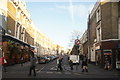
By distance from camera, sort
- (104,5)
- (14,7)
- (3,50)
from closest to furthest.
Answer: (104,5) → (3,50) → (14,7)

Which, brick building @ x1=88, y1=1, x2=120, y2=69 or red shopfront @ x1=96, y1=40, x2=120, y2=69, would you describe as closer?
red shopfront @ x1=96, y1=40, x2=120, y2=69

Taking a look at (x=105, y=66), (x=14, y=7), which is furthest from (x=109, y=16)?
(x=14, y=7)

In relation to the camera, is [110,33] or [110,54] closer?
[110,54]

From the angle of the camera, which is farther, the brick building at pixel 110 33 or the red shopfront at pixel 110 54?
the brick building at pixel 110 33

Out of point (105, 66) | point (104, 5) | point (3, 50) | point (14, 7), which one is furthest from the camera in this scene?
point (14, 7)

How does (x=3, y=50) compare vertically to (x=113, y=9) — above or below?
below

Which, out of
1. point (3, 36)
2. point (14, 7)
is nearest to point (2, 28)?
point (3, 36)

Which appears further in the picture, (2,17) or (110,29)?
(2,17)

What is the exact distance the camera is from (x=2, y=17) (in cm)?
3008

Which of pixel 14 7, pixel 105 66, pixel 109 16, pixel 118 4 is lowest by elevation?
pixel 105 66

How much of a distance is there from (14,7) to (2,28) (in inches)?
402

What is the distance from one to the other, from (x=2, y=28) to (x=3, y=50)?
3.70 m

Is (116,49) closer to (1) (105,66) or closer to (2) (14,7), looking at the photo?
(1) (105,66)

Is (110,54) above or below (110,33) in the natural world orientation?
below
